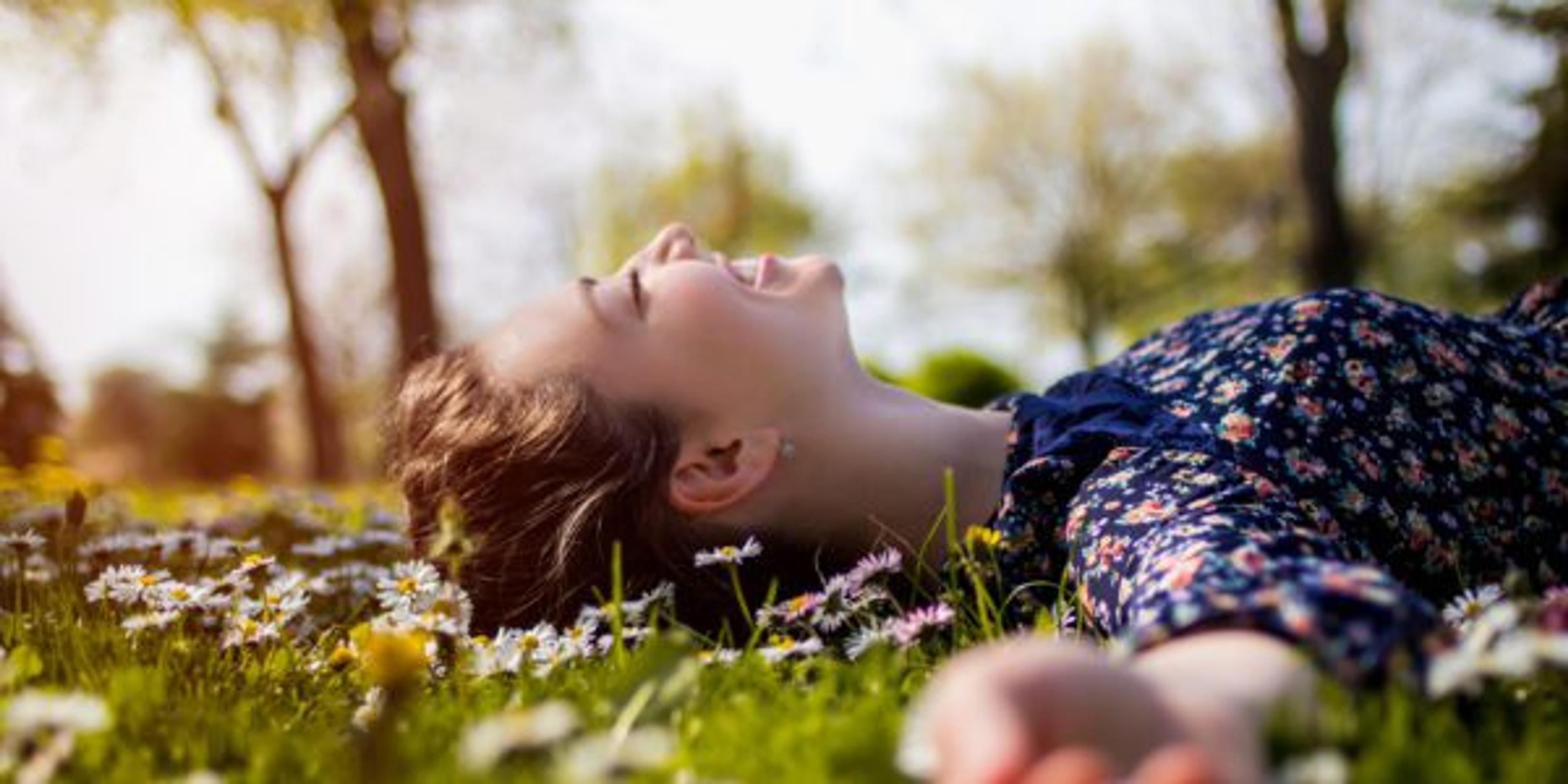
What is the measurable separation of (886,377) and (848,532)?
7294mm

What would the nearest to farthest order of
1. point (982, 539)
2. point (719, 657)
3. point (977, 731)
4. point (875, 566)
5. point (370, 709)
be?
point (977, 731)
point (370, 709)
point (719, 657)
point (875, 566)
point (982, 539)

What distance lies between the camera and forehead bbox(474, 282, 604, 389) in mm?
2691

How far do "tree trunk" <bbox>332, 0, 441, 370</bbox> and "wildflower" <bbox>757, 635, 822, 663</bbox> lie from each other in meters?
9.65

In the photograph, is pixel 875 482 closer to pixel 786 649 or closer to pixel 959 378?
pixel 786 649

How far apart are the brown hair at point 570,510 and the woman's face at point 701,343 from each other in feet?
0.19

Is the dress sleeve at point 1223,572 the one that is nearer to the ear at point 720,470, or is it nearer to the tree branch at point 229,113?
the ear at point 720,470

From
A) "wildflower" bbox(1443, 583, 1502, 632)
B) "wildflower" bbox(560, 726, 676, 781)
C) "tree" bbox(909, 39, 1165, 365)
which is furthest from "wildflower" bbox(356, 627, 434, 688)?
"tree" bbox(909, 39, 1165, 365)

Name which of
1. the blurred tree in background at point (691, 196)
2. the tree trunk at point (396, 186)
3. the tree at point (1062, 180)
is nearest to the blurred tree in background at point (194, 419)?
the blurred tree in background at point (691, 196)

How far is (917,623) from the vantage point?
1978 millimetres

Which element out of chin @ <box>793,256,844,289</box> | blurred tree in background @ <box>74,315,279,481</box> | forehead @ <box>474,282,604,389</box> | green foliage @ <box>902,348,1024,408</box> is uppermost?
chin @ <box>793,256,844,289</box>

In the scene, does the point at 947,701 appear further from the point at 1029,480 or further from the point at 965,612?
the point at 1029,480

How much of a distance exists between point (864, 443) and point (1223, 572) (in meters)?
1.21

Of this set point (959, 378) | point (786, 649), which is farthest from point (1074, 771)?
point (959, 378)

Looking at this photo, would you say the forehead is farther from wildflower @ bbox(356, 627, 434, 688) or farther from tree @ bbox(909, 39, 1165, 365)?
tree @ bbox(909, 39, 1165, 365)
